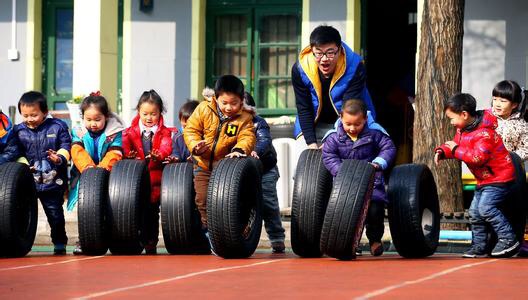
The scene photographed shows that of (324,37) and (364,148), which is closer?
(364,148)

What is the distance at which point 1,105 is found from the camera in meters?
19.2

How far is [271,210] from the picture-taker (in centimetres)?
1212

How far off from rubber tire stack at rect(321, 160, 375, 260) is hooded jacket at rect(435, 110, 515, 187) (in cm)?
100

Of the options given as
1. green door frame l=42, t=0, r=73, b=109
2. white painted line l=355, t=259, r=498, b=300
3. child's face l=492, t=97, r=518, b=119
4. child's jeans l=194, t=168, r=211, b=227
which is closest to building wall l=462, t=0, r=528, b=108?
child's face l=492, t=97, r=518, b=119

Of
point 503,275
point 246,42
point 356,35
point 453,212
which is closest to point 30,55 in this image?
point 246,42

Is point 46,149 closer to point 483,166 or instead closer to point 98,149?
point 98,149

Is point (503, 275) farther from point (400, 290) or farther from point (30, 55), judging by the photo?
point (30, 55)

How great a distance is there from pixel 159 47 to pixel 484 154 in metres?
8.45

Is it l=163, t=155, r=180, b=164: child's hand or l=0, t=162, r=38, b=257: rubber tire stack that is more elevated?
l=163, t=155, r=180, b=164: child's hand

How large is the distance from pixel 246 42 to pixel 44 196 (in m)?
7.26

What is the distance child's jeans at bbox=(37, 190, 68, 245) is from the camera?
39.5 ft

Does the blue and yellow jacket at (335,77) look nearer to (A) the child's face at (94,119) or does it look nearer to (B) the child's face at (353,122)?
(B) the child's face at (353,122)

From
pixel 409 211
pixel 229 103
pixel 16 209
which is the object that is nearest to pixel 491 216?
pixel 409 211

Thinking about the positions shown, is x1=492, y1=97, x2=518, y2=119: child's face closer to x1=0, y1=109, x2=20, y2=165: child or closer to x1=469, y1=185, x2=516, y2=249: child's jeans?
x1=469, y1=185, x2=516, y2=249: child's jeans
